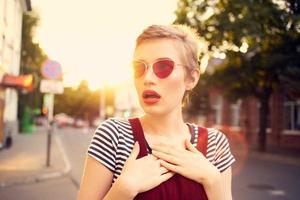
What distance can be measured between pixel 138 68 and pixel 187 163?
1.62 ft

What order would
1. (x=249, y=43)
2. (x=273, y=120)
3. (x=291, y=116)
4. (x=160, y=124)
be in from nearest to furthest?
(x=160, y=124) → (x=249, y=43) → (x=291, y=116) → (x=273, y=120)

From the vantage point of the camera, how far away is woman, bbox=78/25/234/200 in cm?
172

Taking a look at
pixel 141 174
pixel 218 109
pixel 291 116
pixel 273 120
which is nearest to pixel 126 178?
pixel 141 174

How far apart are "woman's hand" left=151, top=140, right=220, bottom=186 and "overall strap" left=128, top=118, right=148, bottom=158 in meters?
0.04

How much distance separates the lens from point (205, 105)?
1201 inches

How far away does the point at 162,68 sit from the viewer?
1855 mm

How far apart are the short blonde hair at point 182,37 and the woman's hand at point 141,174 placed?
0.50 m

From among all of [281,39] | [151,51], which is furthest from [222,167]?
[281,39]

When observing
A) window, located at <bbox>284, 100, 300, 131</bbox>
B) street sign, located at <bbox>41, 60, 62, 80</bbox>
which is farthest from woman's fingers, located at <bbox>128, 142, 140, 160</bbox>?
window, located at <bbox>284, 100, 300, 131</bbox>

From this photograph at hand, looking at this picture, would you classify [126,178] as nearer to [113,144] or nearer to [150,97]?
[113,144]

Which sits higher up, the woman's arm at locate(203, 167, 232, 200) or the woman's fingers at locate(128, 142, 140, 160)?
the woman's fingers at locate(128, 142, 140, 160)

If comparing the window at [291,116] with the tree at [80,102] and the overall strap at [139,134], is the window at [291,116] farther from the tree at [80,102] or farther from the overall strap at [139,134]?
the tree at [80,102]

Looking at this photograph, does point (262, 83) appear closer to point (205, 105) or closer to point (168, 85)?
point (205, 105)

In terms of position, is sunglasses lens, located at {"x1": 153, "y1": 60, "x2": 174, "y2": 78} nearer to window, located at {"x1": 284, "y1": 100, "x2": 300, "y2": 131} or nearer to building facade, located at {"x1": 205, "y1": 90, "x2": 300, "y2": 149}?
building facade, located at {"x1": 205, "y1": 90, "x2": 300, "y2": 149}
